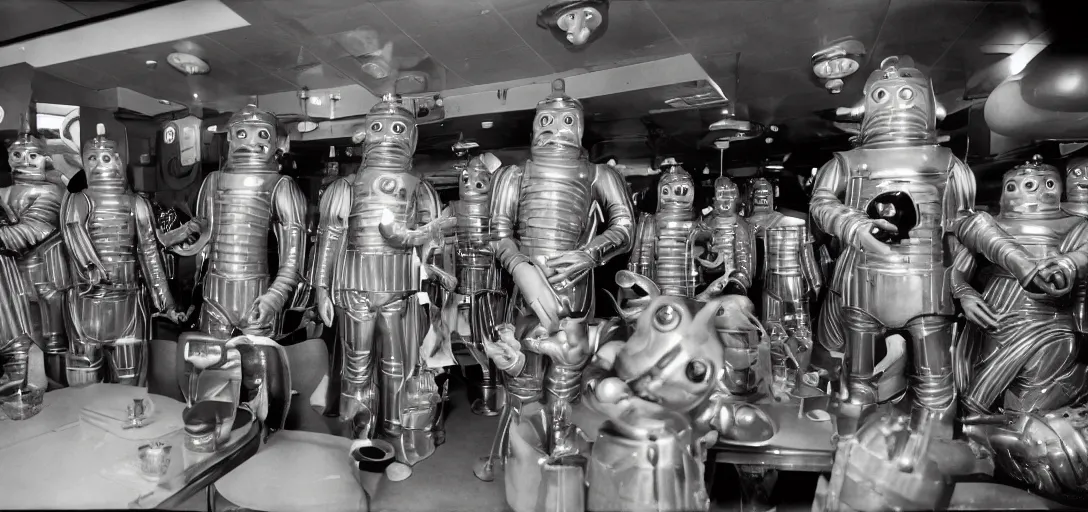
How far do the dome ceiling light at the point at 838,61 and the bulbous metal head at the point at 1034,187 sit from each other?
2.29 feet

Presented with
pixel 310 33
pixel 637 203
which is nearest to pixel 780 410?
pixel 637 203

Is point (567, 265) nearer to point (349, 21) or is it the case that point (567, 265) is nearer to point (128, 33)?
point (349, 21)

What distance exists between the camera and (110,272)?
269 cm

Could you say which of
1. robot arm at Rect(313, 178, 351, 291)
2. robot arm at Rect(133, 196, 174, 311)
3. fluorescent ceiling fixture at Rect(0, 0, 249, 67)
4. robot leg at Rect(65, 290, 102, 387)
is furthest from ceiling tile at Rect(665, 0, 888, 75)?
robot leg at Rect(65, 290, 102, 387)

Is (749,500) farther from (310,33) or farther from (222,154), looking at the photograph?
(222,154)

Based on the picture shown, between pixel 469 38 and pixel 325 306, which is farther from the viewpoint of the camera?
pixel 325 306

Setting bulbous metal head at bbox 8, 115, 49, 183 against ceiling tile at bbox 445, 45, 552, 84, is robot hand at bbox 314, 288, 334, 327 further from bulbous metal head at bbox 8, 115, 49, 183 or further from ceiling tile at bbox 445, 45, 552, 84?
bulbous metal head at bbox 8, 115, 49, 183

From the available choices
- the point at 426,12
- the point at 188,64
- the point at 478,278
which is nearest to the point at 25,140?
the point at 188,64

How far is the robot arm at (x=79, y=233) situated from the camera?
267 centimetres

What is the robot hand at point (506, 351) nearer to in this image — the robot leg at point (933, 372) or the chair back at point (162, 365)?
the robot leg at point (933, 372)

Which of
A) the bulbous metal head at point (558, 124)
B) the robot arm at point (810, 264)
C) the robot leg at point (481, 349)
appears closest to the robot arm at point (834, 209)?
the robot arm at point (810, 264)

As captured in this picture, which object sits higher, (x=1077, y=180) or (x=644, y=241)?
(x=1077, y=180)

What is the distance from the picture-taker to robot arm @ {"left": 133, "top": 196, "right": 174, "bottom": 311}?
8.92 ft

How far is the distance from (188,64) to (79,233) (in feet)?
3.39
